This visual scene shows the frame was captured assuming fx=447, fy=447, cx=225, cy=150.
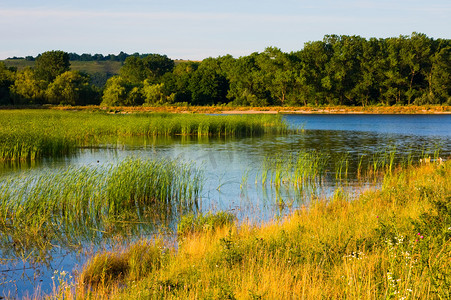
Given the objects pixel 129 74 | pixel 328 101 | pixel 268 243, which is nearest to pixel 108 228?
pixel 268 243

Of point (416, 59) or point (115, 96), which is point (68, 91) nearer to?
point (115, 96)

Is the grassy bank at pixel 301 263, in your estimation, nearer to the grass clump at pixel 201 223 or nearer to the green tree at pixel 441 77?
the grass clump at pixel 201 223

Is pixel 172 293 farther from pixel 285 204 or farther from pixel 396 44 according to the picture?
pixel 396 44

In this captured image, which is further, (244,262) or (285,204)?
(285,204)

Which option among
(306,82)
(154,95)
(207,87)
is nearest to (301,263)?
(154,95)

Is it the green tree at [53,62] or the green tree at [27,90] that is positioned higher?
the green tree at [53,62]

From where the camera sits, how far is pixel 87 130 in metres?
30.5

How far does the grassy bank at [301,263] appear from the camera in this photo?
194 inches

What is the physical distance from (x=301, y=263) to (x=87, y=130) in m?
26.6

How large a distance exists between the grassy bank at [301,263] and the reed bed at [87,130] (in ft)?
46.9

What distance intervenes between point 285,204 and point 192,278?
696cm

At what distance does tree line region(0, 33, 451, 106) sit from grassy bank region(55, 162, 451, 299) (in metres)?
71.9

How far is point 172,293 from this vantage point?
5.42m

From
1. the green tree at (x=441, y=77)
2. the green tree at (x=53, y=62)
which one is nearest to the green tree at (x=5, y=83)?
the green tree at (x=53, y=62)
